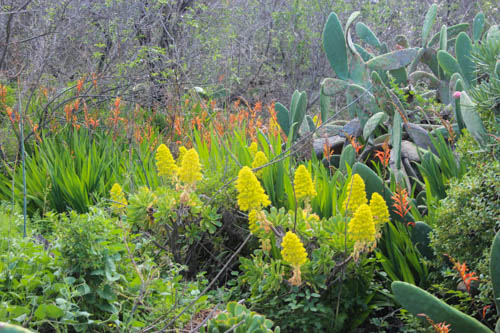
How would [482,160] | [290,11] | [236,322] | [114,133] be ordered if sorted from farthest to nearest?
[290,11] → [114,133] → [482,160] → [236,322]

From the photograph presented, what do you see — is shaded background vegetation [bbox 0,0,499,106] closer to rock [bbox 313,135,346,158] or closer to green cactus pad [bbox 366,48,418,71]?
rock [bbox 313,135,346,158]

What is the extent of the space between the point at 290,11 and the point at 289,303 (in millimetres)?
7291

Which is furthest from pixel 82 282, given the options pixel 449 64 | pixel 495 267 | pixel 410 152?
pixel 449 64

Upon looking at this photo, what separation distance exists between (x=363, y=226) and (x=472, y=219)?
499 millimetres

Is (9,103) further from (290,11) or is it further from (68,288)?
(290,11)

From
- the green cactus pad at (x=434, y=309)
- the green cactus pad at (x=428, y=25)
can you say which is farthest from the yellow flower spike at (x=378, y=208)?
the green cactus pad at (x=428, y=25)

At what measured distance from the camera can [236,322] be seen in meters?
1.46

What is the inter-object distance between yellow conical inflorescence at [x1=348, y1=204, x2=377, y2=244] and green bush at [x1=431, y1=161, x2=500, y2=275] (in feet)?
1.46

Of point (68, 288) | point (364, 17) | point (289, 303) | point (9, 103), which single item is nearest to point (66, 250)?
point (68, 288)

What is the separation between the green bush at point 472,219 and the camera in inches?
75.7

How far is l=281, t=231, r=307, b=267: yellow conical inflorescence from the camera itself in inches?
69.1

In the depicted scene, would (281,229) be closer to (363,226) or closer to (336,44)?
(363,226)

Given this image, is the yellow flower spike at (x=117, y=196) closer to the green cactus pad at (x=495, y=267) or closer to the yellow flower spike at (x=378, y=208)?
the yellow flower spike at (x=378, y=208)

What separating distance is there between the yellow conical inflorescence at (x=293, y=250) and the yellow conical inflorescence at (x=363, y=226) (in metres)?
0.20
